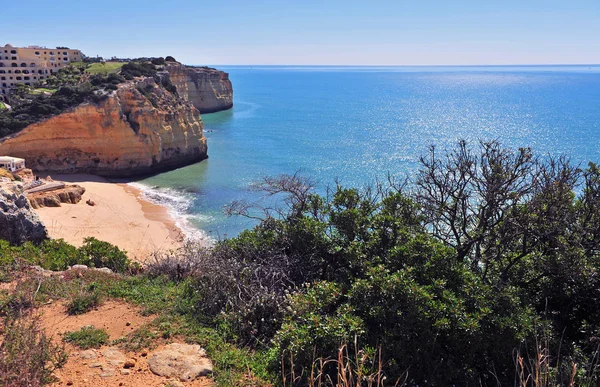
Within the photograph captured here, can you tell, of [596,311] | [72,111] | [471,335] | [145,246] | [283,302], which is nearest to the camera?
[471,335]

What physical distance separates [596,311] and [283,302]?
5.64m

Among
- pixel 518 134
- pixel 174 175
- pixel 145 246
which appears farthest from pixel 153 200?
pixel 518 134

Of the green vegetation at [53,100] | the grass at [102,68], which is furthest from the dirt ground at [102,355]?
the grass at [102,68]

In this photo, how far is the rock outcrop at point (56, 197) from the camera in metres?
28.2

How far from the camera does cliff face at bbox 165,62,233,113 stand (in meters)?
79.8

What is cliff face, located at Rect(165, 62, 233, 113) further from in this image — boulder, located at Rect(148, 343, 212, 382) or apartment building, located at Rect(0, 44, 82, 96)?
boulder, located at Rect(148, 343, 212, 382)

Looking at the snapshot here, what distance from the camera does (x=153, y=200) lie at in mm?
33500

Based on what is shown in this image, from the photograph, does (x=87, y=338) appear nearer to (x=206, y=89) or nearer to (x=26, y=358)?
(x=26, y=358)

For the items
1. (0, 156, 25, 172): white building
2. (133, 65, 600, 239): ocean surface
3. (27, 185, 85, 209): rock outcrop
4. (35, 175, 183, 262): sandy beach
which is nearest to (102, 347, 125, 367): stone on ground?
(133, 65, 600, 239): ocean surface

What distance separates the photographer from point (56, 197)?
29219mm

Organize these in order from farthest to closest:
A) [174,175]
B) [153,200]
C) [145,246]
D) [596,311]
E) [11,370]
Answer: [174,175] < [153,200] < [145,246] < [596,311] < [11,370]

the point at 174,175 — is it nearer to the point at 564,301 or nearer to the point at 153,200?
the point at 153,200

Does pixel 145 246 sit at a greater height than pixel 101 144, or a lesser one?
lesser

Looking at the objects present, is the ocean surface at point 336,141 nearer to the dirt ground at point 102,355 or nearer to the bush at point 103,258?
the bush at point 103,258
